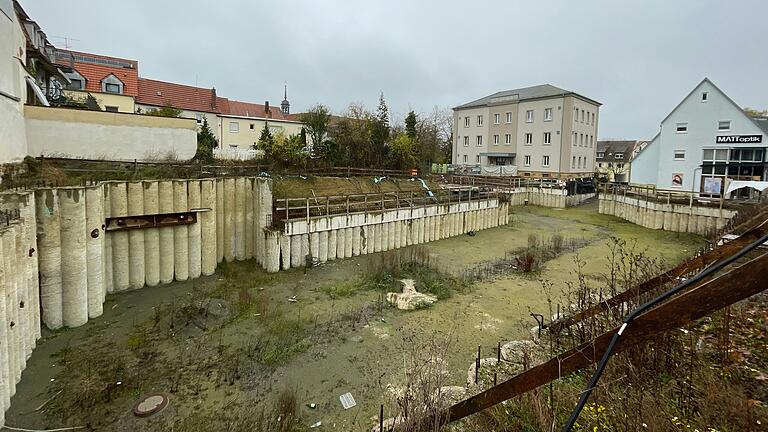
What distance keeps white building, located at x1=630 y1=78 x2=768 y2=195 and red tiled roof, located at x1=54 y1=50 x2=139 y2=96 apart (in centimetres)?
4331

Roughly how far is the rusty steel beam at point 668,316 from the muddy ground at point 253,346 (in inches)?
153

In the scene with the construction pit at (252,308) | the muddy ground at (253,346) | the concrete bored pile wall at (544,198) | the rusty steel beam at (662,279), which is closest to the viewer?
the rusty steel beam at (662,279)

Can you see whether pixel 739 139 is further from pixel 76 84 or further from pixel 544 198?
pixel 76 84

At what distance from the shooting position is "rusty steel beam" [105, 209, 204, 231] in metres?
13.3

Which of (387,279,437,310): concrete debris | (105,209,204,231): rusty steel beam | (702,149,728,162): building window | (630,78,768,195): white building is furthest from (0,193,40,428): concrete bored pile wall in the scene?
(702,149,728,162): building window

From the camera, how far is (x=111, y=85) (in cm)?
3036

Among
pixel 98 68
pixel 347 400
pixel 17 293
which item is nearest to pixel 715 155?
pixel 347 400

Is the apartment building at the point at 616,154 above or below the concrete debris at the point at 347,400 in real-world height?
above

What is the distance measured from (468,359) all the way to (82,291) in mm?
10651

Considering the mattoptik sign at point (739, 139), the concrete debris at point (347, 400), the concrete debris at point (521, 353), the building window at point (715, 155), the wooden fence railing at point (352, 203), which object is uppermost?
the mattoptik sign at point (739, 139)

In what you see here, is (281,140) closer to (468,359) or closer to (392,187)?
(392,187)

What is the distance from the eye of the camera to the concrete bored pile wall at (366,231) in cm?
1623

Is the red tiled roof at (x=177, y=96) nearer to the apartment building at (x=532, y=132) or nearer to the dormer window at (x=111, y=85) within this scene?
the dormer window at (x=111, y=85)

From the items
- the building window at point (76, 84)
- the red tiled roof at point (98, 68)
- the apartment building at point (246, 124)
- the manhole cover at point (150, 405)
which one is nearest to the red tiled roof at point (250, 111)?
the apartment building at point (246, 124)
